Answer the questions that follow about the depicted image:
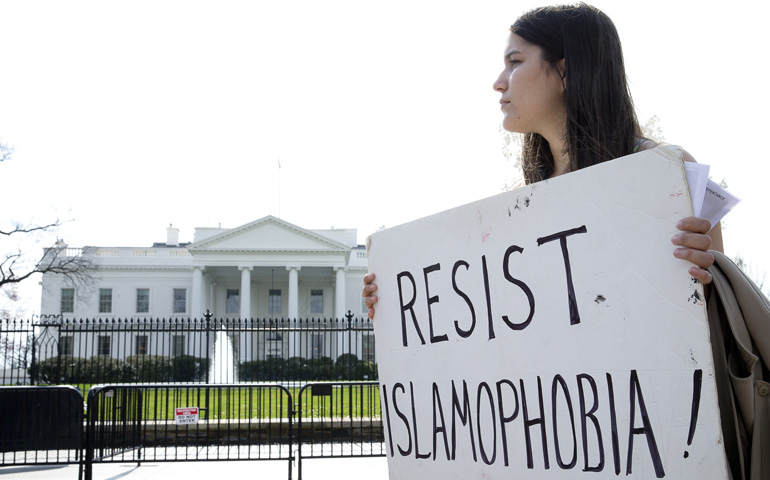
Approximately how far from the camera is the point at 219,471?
8.73 metres

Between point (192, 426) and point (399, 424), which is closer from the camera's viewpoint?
point (399, 424)

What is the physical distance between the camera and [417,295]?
1968mm

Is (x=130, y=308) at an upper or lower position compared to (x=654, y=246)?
upper

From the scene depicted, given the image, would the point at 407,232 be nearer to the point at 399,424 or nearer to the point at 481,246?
the point at 481,246

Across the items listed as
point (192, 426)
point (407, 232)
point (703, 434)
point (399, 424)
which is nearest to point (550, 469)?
point (703, 434)

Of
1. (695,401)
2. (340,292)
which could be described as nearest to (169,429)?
(695,401)

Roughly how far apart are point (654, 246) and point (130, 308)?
61.6m

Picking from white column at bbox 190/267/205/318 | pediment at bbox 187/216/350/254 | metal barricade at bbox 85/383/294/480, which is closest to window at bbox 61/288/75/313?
white column at bbox 190/267/205/318

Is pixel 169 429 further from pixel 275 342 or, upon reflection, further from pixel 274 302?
pixel 274 302

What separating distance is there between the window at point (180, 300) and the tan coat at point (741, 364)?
6112 centimetres

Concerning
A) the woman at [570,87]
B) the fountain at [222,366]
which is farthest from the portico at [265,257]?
the woman at [570,87]

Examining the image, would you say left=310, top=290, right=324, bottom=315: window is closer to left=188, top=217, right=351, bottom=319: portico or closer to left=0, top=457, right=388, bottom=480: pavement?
left=188, top=217, right=351, bottom=319: portico

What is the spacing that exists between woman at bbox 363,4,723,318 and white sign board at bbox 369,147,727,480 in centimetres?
25

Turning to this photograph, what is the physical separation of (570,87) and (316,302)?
61.2 metres
